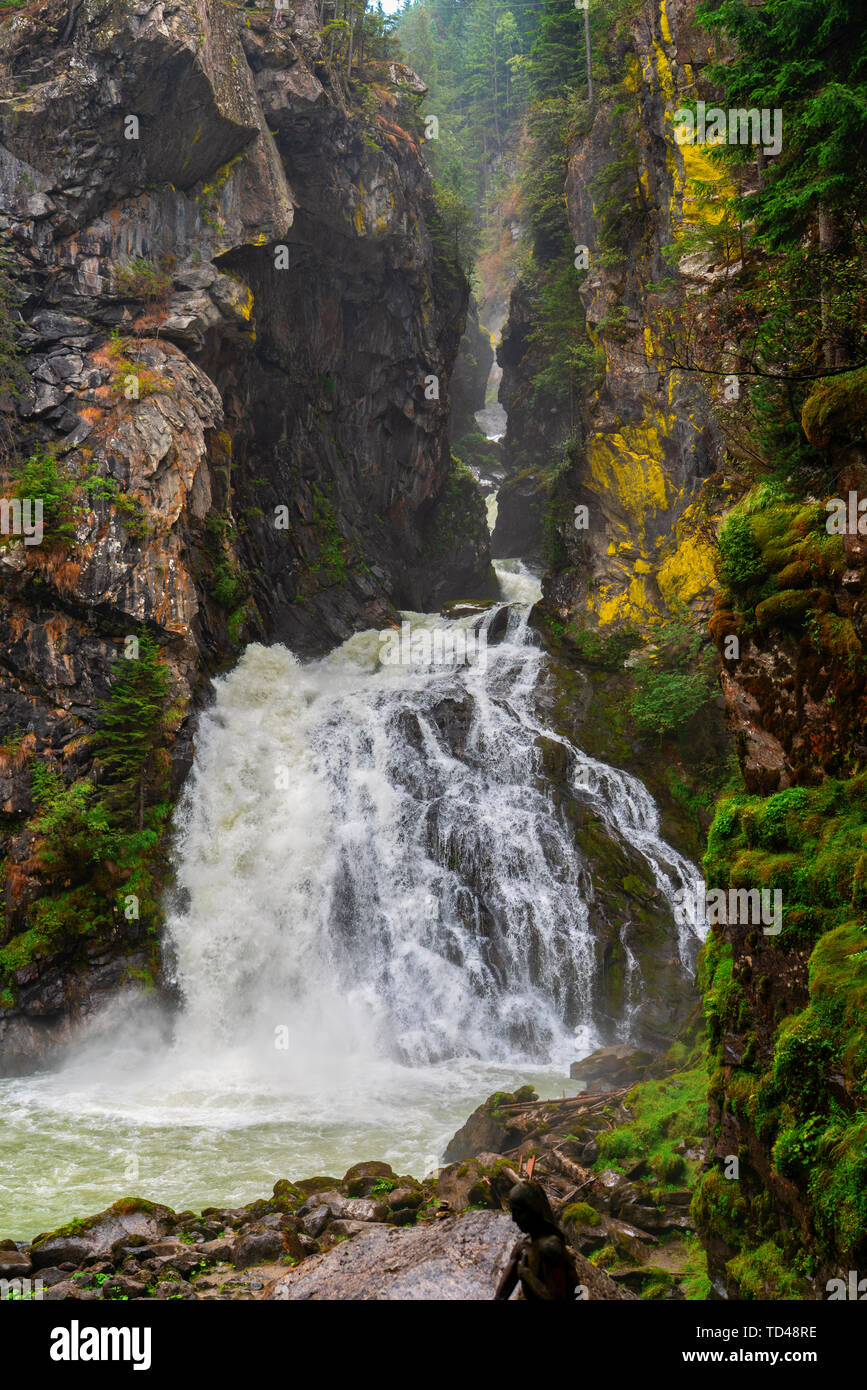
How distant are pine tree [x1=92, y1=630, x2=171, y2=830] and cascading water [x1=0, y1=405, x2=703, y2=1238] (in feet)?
3.52

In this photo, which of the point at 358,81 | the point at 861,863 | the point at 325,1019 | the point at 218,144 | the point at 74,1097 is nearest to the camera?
the point at 861,863

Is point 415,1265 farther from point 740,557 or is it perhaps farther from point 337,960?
point 337,960

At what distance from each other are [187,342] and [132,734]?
10780 mm

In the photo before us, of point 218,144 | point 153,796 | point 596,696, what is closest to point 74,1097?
point 153,796

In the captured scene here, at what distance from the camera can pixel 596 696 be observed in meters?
21.2

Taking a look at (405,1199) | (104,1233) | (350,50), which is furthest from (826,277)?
(350,50)

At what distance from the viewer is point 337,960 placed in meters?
15.6

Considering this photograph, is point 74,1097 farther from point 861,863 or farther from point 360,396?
point 360,396

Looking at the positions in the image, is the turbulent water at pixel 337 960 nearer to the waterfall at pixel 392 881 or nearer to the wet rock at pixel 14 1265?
the waterfall at pixel 392 881

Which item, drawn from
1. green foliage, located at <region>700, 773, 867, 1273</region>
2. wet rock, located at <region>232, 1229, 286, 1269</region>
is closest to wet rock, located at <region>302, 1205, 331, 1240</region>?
wet rock, located at <region>232, 1229, 286, 1269</region>

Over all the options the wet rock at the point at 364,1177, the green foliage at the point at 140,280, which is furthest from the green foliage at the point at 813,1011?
the green foliage at the point at 140,280

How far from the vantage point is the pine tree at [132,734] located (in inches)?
616

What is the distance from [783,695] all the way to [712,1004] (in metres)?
2.47

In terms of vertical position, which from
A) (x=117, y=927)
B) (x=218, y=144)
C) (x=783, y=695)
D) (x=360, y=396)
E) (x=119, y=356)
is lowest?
(x=117, y=927)
